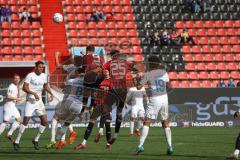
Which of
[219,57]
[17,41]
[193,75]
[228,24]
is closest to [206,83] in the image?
[193,75]

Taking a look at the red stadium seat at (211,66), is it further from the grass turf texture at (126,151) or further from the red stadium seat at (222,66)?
the grass turf texture at (126,151)

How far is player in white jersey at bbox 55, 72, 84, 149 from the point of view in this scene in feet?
58.6

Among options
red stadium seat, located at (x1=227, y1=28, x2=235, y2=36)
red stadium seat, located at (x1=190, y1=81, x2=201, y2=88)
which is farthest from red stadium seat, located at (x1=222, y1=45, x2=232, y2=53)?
red stadium seat, located at (x1=190, y1=81, x2=201, y2=88)

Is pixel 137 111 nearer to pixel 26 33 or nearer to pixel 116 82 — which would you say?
pixel 116 82

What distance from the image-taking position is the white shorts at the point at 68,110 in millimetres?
18891

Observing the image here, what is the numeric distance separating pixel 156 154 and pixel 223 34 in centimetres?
2844

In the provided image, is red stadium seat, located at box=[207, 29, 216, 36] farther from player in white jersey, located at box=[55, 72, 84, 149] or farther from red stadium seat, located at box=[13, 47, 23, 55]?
player in white jersey, located at box=[55, 72, 84, 149]

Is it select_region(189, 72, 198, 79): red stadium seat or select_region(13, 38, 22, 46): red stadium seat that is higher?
select_region(13, 38, 22, 46): red stadium seat

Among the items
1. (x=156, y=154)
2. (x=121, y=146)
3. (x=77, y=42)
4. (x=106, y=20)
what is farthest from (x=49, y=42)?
(x=156, y=154)

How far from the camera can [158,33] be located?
1730 inches

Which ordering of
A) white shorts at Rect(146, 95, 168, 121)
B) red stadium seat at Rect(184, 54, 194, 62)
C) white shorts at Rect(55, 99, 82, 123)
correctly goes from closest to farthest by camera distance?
white shorts at Rect(146, 95, 168, 121), white shorts at Rect(55, 99, 82, 123), red stadium seat at Rect(184, 54, 194, 62)

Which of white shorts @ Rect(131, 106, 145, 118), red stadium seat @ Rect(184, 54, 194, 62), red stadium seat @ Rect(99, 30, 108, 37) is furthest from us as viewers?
red stadium seat @ Rect(99, 30, 108, 37)

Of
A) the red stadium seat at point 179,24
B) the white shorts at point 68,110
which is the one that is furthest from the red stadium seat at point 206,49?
the white shorts at point 68,110

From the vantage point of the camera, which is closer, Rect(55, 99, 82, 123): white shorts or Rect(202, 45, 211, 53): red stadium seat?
Rect(55, 99, 82, 123): white shorts
